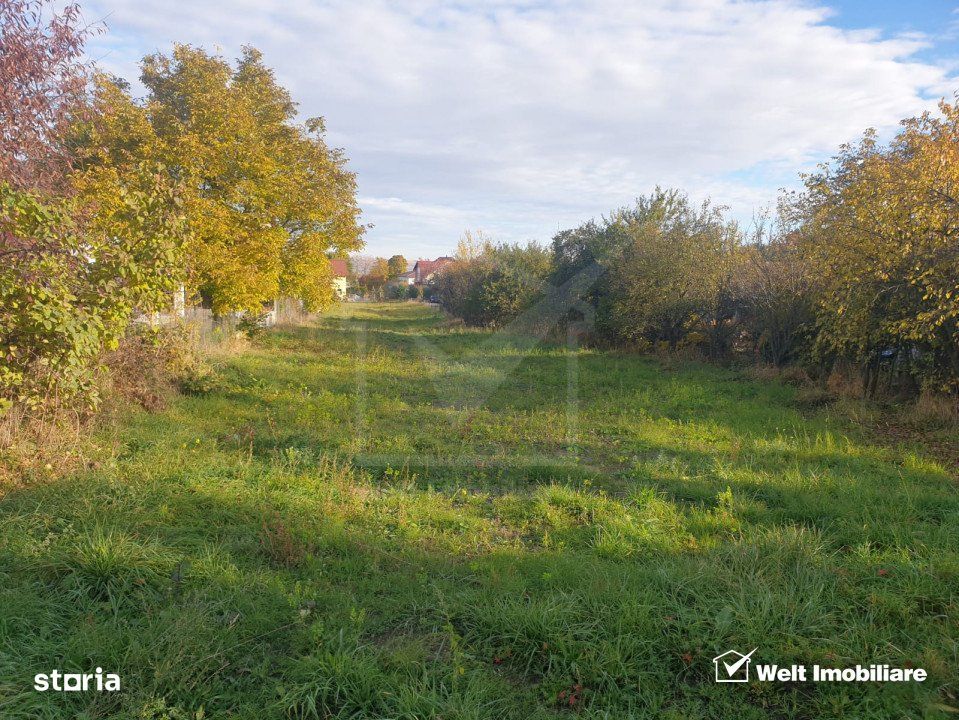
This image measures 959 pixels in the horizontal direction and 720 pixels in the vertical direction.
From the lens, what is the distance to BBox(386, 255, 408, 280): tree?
64.3 m

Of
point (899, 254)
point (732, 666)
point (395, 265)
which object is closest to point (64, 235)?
point (732, 666)

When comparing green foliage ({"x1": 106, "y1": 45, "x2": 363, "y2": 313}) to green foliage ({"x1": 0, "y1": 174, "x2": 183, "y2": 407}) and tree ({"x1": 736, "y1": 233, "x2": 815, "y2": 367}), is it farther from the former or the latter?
tree ({"x1": 736, "y1": 233, "x2": 815, "y2": 367})

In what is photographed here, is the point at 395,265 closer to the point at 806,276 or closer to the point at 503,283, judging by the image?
the point at 503,283

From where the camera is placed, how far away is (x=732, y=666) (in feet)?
9.28

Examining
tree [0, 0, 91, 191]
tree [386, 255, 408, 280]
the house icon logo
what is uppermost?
tree [386, 255, 408, 280]

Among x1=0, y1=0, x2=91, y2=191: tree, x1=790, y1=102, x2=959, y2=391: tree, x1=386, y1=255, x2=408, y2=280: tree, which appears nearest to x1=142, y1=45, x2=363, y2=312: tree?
x1=0, y1=0, x2=91, y2=191: tree

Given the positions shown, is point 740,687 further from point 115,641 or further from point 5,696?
point 5,696

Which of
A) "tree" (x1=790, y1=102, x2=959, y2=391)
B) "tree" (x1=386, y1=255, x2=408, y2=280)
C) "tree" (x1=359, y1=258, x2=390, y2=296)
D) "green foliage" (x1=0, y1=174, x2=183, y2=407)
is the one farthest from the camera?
"tree" (x1=386, y1=255, x2=408, y2=280)

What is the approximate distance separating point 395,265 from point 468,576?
217ft

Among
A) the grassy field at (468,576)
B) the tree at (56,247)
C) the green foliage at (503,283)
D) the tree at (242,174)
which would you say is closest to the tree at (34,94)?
the tree at (56,247)

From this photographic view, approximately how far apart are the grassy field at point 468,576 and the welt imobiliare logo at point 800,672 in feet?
0.14

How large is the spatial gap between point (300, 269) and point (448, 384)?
9.11 metres

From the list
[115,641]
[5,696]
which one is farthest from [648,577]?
[5,696]

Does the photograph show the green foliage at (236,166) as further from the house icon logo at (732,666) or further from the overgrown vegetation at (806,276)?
the house icon logo at (732,666)
